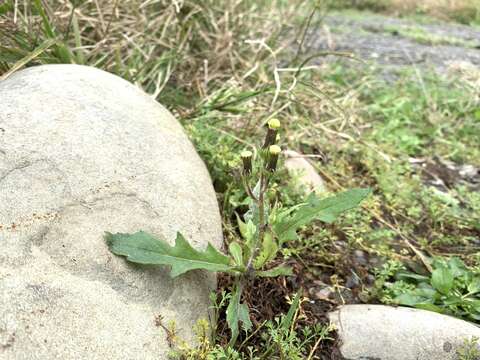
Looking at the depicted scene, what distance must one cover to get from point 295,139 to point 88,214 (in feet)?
5.42

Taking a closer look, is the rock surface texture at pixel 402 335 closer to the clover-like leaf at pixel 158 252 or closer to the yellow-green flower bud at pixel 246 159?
the clover-like leaf at pixel 158 252

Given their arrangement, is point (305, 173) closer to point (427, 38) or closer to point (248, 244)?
point (248, 244)

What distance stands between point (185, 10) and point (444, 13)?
590cm

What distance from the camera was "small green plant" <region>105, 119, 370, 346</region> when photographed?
1.51 m

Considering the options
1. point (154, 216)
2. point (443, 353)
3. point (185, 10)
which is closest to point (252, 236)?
point (154, 216)

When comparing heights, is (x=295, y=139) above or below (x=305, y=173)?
below

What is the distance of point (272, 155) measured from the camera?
4.66ft

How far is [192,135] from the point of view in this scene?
2.37 m

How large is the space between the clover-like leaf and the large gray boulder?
4cm

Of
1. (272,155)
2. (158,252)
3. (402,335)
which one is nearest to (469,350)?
(402,335)

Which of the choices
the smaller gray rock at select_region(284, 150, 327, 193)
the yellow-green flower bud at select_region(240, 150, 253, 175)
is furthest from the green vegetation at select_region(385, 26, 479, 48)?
the yellow-green flower bud at select_region(240, 150, 253, 175)

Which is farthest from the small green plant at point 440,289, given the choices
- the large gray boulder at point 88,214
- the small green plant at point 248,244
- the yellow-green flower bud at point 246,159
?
the yellow-green flower bud at point 246,159

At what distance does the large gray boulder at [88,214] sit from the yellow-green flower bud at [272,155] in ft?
1.44

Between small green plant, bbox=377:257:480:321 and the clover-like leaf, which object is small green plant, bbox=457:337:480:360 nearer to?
small green plant, bbox=377:257:480:321
